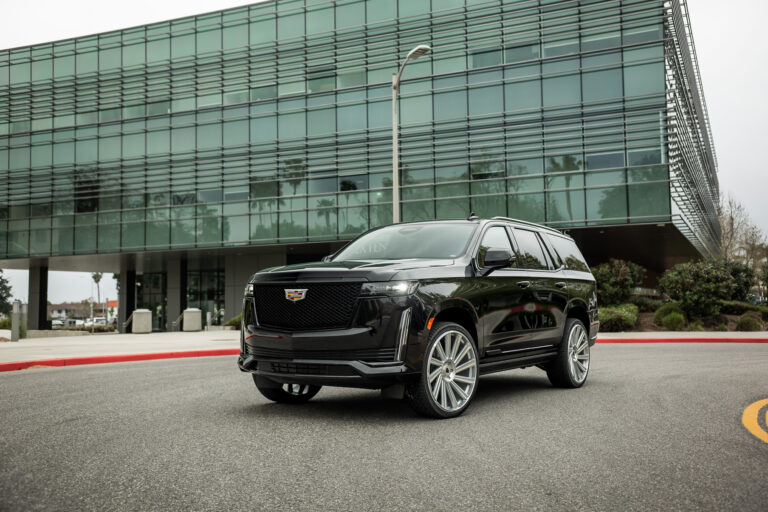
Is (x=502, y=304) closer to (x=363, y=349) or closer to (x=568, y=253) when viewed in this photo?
(x=363, y=349)

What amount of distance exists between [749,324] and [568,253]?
1848 centimetres

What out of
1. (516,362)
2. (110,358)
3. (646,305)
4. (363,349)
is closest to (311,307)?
(363,349)

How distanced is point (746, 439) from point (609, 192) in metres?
24.9

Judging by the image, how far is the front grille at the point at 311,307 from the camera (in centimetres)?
583

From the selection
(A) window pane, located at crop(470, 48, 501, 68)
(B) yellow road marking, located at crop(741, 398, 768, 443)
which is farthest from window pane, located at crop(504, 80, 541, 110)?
(B) yellow road marking, located at crop(741, 398, 768, 443)

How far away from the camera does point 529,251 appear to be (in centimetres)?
805

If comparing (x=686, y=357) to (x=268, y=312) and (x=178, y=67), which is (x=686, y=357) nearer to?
(x=268, y=312)

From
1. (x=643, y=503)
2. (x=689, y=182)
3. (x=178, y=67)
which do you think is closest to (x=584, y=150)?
(x=689, y=182)

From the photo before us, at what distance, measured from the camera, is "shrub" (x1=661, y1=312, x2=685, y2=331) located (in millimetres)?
24422

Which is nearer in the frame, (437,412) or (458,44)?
(437,412)

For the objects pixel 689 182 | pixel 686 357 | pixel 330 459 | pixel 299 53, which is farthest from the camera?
pixel 299 53

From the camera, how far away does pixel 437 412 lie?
5945mm

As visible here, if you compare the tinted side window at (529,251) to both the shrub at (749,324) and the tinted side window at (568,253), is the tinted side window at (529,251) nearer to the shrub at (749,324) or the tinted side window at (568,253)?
the tinted side window at (568,253)

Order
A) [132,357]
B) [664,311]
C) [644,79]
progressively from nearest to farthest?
1. [132,357]
2. [664,311]
3. [644,79]
